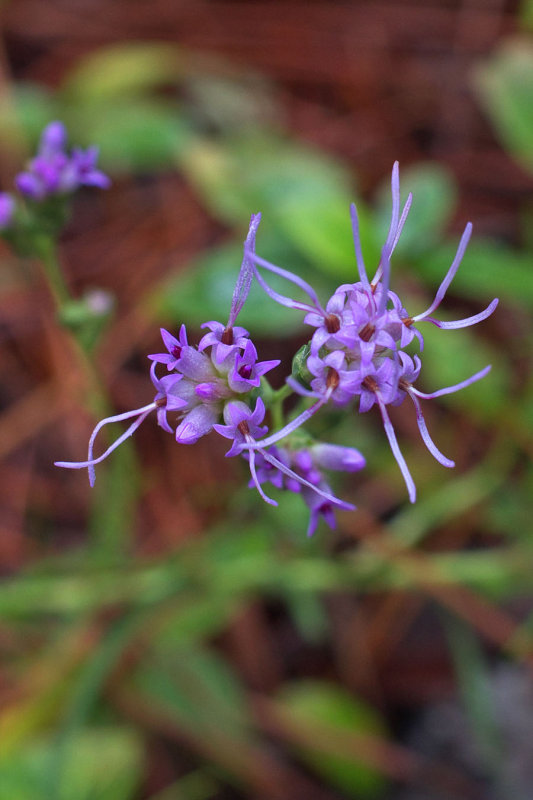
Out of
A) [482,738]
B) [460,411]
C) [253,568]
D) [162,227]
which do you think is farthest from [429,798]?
[162,227]

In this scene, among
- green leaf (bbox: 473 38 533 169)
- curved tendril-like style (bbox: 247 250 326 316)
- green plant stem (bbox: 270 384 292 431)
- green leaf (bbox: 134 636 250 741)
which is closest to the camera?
curved tendril-like style (bbox: 247 250 326 316)

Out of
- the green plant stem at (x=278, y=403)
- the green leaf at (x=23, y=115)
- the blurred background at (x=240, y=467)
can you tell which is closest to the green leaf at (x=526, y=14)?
the blurred background at (x=240, y=467)

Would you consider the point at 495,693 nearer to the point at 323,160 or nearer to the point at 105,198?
the point at 323,160

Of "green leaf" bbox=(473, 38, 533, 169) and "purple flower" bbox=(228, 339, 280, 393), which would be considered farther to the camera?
"green leaf" bbox=(473, 38, 533, 169)

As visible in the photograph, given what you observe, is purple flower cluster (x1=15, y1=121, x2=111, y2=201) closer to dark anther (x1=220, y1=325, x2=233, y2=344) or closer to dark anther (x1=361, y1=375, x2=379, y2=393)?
dark anther (x1=220, y1=325, x2=233, y2=344)

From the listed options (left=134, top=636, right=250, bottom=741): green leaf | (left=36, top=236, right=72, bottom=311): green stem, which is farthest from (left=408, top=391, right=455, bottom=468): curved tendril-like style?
(left=134, top=636, right=250, bottom=741): green leaf

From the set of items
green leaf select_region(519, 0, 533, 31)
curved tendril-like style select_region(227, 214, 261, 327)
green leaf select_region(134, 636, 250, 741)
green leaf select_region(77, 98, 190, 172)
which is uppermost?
curved tendril-like style select_region(227, 214, 261, 327)

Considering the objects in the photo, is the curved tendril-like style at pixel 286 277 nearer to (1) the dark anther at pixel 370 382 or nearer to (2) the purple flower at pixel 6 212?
(1) the dark anther at pixel 370 382
